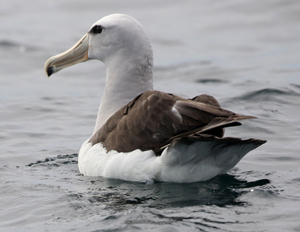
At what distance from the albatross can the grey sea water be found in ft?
0.65

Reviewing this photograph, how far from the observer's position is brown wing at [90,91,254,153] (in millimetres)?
6543

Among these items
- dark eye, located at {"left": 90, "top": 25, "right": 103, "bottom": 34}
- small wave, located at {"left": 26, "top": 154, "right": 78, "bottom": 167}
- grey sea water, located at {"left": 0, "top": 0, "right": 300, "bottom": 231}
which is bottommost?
small wave, located at {"left": 26, "top": 154, "right": 78, "bottom": 167}

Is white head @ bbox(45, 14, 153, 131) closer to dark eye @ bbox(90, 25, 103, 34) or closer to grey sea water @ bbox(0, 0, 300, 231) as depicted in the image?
dark eye @ bbox(90, 25, 103, 34)

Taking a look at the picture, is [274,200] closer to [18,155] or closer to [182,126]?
[182,126]

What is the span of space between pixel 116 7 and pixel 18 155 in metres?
14.1

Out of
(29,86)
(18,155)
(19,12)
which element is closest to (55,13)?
(19,12)

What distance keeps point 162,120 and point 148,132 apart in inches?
9.4

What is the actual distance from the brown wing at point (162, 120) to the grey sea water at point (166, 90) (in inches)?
20.6

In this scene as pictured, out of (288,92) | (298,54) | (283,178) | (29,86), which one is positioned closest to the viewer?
(283,178)

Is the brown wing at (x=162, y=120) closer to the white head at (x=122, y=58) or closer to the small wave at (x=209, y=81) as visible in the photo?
the white head at (x=122, y=58)

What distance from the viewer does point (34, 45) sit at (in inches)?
756

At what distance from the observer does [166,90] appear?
559 inches

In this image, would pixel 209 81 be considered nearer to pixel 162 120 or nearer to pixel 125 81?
pixel 125 81

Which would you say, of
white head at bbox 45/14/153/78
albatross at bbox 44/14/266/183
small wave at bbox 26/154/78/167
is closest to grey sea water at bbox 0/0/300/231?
small wave at bbox 26/154/78/167
